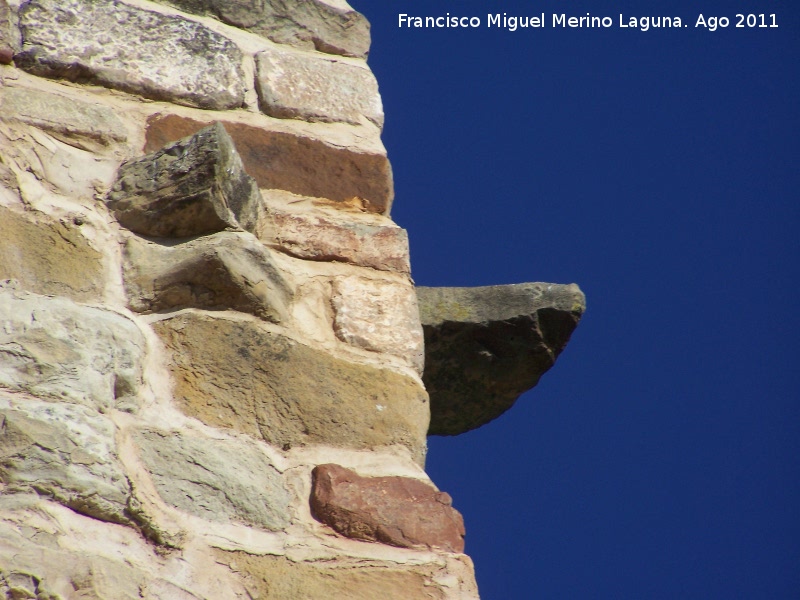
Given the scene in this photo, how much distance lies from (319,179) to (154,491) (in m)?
0.78

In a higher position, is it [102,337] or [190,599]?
[102,337]

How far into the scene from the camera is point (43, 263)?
1662mm

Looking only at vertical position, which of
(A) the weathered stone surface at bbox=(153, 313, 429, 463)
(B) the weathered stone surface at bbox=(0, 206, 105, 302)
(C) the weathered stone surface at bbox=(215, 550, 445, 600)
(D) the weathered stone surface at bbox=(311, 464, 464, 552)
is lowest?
(C) the weathered stone surface at bbox=(215, 550, 445, 600)

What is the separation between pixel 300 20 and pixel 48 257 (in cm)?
86

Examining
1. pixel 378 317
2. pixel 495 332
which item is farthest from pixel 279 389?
pixel 495 332

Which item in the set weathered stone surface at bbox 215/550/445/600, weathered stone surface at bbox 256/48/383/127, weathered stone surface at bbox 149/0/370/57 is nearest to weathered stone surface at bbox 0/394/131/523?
weathered stone surface at bbox 215/550/445/600

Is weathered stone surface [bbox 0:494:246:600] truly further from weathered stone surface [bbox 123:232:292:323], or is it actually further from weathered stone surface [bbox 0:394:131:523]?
weathered stone surface [bbox 123:232:292:323]

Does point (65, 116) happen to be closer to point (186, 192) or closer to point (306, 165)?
point (186, 192)

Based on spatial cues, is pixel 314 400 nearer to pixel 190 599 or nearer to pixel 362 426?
pixel 362 426

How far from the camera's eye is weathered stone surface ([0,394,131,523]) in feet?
4.57

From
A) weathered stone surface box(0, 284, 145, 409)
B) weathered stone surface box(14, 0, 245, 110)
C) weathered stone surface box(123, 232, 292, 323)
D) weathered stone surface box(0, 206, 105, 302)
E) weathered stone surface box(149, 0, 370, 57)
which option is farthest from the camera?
weathered stone surface box(149, 0, 370, 57)

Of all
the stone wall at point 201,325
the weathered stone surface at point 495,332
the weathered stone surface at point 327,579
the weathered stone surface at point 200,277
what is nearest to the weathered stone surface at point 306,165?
the stone wall at point 201,325

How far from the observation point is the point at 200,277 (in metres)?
1.76

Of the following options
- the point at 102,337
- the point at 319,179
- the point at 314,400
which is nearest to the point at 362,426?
the point at 314,400
